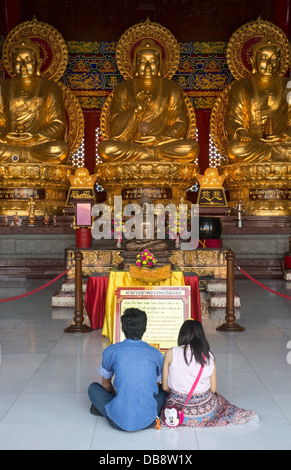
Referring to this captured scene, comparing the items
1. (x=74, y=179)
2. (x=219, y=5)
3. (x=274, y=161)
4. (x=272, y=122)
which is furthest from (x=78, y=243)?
(x=219, y=5)

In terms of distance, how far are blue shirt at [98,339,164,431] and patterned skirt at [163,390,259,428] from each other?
0.37 feet

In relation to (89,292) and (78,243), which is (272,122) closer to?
(78,243)

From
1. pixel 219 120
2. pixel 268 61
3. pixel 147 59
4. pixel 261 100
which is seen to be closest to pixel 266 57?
pixel 268 61

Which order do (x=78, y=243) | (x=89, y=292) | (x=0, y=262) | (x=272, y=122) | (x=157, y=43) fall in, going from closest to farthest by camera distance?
(x=89, y=292) → (x=78, y=243) → (x=0, y=262) → (x=272, y=122) → (x=157, y=43)

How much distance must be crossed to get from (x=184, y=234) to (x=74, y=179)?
2.58 meters

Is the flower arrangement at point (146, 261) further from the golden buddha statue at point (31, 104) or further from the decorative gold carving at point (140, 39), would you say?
the decorative gold carving at point (140, 39)

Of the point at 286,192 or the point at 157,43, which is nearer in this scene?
the point at 286,192

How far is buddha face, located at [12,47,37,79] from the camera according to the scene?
30.6 ft

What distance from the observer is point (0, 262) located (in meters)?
7.64

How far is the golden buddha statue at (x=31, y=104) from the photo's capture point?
916cm

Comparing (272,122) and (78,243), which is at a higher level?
(272,122)

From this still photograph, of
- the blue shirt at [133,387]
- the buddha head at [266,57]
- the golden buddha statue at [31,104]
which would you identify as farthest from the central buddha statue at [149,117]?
the blue shirt at [133,387]

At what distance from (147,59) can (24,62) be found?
6.29 ft

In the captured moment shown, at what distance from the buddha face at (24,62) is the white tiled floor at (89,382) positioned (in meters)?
5.12
